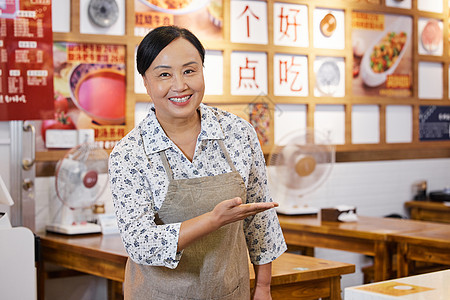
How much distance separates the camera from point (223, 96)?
15.7 ft

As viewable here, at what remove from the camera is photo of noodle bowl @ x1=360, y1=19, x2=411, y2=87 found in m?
5.59

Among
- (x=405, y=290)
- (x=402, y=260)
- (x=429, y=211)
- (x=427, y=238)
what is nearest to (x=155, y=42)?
(x=405, y=290)

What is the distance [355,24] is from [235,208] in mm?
3881

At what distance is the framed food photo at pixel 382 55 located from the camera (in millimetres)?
5543

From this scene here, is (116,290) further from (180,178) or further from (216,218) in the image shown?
(216,218)

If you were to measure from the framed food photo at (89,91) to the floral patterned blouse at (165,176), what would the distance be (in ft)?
6.23

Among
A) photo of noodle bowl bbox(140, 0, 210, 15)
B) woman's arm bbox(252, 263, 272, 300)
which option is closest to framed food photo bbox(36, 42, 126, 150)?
photo of noodle bowl bbox(140, 0, 210, 15)

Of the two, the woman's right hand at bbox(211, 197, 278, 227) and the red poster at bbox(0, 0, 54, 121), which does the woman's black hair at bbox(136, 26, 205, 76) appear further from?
the red poster at bbox(0, 0, 54, 121)

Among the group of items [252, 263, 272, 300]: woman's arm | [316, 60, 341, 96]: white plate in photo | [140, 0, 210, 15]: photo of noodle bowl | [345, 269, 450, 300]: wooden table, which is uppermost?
[140, 0, 210, 15]: photo of noodle bowl

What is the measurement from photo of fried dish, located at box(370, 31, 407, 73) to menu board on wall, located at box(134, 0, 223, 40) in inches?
60.4

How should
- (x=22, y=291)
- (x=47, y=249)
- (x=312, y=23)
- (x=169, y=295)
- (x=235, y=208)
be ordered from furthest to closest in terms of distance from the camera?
(x=312, y=23)
(x=47, y=249)
(x=22, y=291)
(x=169, y=295)
(x=235, y=208)

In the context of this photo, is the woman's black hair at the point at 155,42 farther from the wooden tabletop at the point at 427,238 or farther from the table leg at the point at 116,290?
the table leg at the point at 116,290

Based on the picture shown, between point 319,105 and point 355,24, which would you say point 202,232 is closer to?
point 319,105

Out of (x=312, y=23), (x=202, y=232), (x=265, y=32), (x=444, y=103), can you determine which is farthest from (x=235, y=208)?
(x=444, y=103)
